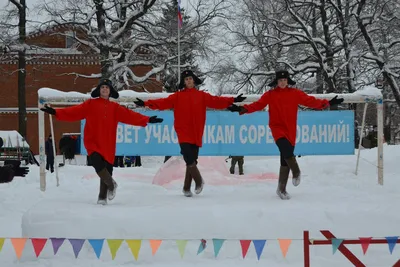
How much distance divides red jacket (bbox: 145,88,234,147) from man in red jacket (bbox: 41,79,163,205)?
2.36 feet

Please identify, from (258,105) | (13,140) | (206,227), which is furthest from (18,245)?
(13,140)

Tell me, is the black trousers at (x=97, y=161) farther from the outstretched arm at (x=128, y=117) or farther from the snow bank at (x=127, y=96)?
the snow bank at (x=127, y=96)

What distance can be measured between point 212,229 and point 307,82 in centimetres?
2337

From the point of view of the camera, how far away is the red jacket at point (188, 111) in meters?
6.51

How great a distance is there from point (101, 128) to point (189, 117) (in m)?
1.19

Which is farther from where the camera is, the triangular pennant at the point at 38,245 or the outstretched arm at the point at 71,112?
the outstretched arm at the point at 71,112

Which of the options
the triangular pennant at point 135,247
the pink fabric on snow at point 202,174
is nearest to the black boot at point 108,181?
the triangular pennant at point 135,247

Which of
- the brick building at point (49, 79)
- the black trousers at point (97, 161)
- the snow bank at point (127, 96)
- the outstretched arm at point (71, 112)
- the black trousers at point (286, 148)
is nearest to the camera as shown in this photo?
the black trousers at point (97, 161)

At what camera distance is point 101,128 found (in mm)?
6086

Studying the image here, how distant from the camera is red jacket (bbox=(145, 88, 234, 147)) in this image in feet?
21.4

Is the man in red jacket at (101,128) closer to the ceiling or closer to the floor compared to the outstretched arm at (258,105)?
closer to the floor

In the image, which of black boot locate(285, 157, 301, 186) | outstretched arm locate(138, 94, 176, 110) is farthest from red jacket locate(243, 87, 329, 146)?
outstretched arm locate(138, 94, 176, 110)

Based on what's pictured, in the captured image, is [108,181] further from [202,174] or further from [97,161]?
[202,174]

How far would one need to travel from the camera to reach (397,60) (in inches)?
912
